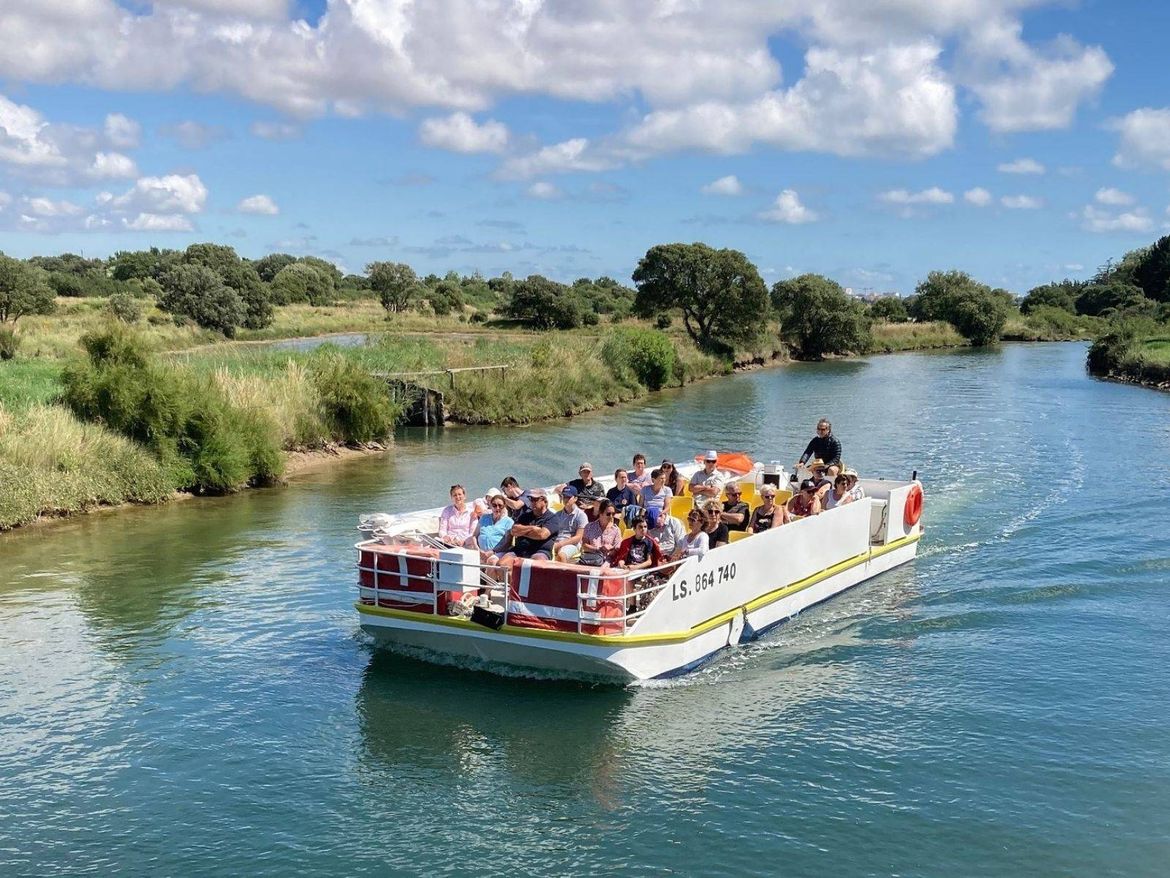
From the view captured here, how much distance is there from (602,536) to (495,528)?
1.55m

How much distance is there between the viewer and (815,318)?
7850 centimetres

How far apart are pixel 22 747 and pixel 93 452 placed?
43.7ft

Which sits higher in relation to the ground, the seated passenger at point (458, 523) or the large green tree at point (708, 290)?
the large green tree at point (708, 290)

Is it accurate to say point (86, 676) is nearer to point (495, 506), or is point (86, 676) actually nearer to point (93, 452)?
point (495, 506)

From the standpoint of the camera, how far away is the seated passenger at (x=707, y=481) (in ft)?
57.1

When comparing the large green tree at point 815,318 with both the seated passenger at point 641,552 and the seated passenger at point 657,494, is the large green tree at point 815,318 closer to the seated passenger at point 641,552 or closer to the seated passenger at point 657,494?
the seated passenger at point 657,494

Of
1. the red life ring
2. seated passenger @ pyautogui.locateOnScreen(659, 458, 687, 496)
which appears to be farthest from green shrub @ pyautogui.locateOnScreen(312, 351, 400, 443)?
the red life ring

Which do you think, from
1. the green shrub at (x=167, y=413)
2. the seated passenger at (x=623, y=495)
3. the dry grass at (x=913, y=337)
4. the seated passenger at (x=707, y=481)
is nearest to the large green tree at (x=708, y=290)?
the dry grass at (x=913, y=337)

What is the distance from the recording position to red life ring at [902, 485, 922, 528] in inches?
735

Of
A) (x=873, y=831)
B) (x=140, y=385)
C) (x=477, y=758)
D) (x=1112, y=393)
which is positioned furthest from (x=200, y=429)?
(x=1112, y=393)

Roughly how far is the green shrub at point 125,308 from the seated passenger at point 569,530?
4405 cm

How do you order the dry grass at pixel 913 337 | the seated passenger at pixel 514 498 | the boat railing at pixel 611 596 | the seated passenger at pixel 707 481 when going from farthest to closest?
the dry grass at pixel 913 337, the seated passenger at pixel 707 481, the seated passenger at pixel 514 498, the boat railing at pixel 611 596

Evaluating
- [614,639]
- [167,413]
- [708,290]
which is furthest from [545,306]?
[614,639]

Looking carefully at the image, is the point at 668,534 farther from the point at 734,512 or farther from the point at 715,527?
the point at 734,512
